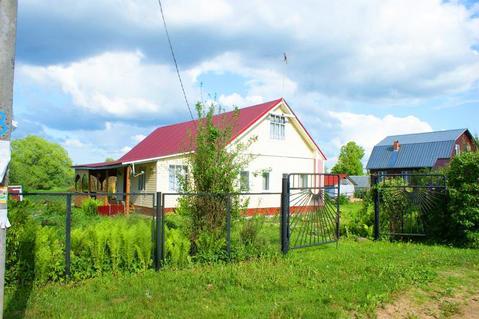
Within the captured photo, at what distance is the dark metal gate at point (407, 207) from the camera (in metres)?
10.5

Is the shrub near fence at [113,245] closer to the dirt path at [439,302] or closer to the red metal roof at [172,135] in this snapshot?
the dirt path at [439,302]

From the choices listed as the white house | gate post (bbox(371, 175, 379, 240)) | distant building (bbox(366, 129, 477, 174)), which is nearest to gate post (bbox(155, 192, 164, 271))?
gate post (bbox(371, 175, 379, 240))

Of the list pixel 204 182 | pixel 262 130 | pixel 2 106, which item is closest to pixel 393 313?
pixel 204 182

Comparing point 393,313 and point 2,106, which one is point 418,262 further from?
point 2,106

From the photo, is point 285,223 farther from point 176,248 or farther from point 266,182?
point 266,182

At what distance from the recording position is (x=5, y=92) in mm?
3150

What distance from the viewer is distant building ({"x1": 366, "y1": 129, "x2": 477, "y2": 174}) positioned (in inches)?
1458

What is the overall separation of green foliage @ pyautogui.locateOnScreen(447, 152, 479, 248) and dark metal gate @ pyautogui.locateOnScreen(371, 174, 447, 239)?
0.37 meters

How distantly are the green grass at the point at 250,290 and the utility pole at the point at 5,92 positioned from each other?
7.05ft

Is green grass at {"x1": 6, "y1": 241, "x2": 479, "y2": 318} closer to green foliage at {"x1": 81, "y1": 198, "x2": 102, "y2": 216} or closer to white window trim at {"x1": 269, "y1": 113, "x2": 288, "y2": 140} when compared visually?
A: green foliage at {"x1": 81, "y1": 198, "x2": 102, "y2": 216}

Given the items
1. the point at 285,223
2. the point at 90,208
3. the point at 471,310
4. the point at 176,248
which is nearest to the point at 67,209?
the point at 176,248

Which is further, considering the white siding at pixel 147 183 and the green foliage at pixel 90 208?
the white siding at pixel 147 183

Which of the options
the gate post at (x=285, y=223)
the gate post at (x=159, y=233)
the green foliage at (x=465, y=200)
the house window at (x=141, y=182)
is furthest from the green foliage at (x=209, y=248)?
the house window at (x=141, y=182)

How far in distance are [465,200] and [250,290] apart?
21.4ft
